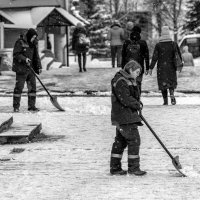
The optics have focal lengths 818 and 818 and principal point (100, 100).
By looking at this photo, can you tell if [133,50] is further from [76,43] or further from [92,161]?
[76,43]

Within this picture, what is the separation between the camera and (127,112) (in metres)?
8.59

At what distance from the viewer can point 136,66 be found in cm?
853

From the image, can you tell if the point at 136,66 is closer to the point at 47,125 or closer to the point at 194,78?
the point at 47,125

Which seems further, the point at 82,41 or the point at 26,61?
the point at 82,41

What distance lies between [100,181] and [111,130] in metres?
4.57

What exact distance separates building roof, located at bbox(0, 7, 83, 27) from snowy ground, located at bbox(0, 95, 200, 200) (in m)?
20.4

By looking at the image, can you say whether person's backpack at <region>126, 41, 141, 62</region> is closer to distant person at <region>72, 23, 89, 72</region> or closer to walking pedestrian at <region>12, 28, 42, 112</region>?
walking pedestrian at <region>12, 28, 42, 112</region>

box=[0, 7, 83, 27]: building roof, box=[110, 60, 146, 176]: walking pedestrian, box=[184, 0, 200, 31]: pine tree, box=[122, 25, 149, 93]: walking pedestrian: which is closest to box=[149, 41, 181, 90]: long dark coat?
box=[122, 25, 149, 93]: walking pedestrian

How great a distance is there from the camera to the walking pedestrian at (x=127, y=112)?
8484 mm

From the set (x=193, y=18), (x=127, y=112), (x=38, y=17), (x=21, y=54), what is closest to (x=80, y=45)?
(x=21, y=54)

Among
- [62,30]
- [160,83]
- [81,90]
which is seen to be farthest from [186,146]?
[62,30]

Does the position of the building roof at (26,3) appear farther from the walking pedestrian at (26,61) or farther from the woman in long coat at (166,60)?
the walking pedestrian at (26,61)

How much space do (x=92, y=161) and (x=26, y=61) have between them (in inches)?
229

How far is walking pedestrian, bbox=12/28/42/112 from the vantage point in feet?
49.8
